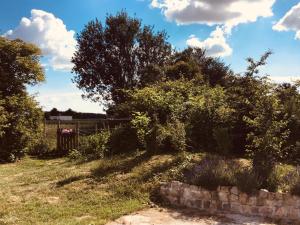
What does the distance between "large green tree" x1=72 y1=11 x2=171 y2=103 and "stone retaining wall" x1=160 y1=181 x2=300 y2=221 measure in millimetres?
25931

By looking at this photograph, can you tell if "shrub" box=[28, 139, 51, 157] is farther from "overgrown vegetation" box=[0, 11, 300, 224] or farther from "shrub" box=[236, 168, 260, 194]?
"shrub" box=[236, 168, 260, 194]

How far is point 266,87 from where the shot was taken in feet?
36.5

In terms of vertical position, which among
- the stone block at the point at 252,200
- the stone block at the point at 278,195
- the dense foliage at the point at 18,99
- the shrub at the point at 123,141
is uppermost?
the dense foliage at the point at 18,99

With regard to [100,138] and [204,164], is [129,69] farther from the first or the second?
[204,164]

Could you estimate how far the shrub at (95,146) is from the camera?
15.9 m

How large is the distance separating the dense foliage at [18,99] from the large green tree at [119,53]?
56.0ft

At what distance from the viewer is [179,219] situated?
875cm

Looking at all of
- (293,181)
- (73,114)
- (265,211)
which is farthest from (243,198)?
(73,114)

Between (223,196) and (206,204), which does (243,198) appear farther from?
(206,204)

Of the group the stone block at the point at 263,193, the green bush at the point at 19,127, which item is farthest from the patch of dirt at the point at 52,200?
the green bush at the point at 19,127

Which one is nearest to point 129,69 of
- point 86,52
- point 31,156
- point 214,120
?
point 86,52

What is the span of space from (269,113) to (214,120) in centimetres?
386

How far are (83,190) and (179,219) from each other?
9.57ft

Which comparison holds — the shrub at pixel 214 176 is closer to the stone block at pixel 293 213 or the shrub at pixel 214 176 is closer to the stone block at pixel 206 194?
the stone block at pixel 206 194
